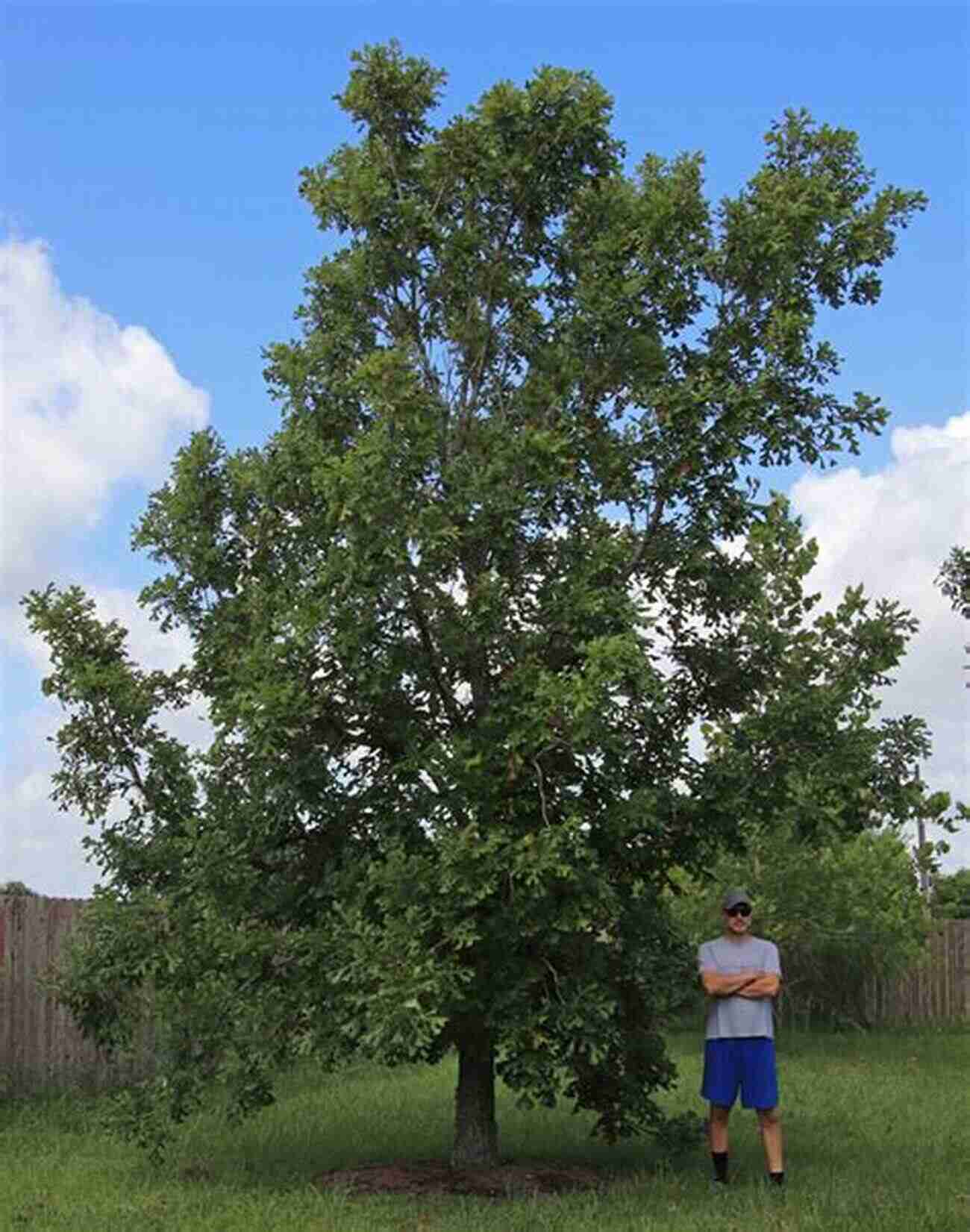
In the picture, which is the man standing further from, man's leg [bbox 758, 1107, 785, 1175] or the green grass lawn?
the green grass lawn

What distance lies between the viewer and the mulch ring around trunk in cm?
1102

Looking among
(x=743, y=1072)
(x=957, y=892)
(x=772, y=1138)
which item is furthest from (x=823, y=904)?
(x=957, y=892)

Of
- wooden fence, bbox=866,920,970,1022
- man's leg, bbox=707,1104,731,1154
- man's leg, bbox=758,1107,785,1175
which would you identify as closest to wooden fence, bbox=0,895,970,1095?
man's leg, bbox=707,1104,731,1154

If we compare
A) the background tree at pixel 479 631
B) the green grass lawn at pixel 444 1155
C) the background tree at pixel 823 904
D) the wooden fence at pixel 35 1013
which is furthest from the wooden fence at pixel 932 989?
the background tree at pixel 479 631

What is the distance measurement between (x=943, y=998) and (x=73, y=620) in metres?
24.6

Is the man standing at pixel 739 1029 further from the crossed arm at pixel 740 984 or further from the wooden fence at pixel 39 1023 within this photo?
the wooden fence at pixel 39 1023

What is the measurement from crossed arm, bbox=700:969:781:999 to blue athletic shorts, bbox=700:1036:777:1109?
1.08 ft

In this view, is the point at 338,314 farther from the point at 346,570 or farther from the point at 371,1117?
the point at 371,1117

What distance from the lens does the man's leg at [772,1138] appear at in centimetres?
1098

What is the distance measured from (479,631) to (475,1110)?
11.6 ft

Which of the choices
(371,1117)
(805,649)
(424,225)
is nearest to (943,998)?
(371,1117)

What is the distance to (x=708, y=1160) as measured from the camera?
41.2 feet

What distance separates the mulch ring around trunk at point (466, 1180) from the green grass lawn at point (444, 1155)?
0.23 m

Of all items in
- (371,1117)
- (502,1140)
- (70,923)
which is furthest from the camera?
(70,923)
